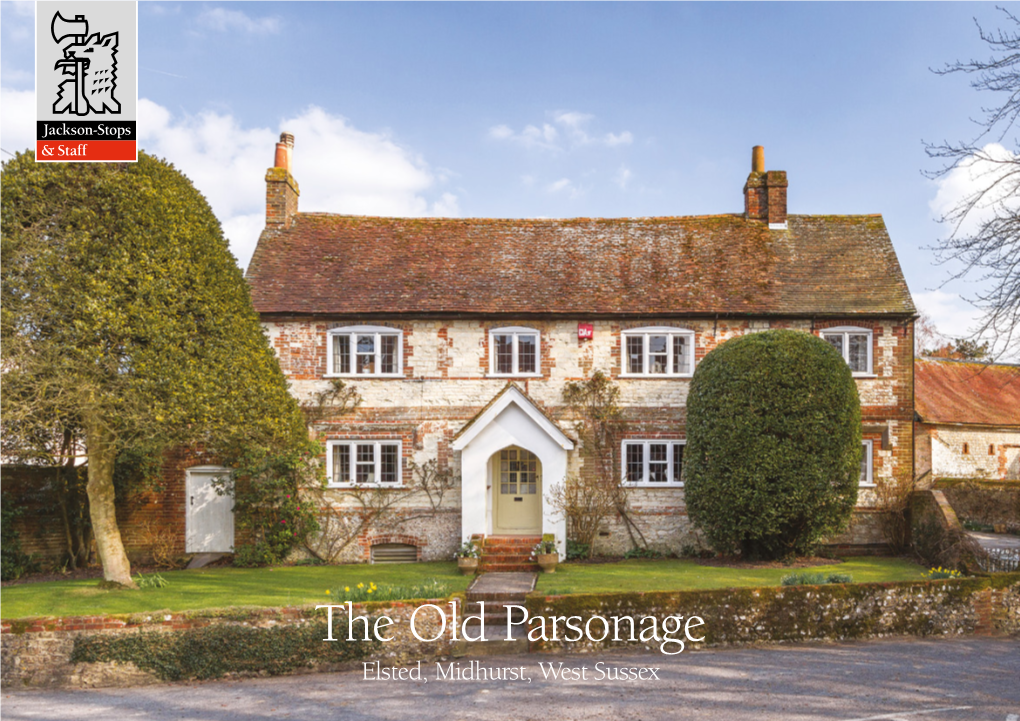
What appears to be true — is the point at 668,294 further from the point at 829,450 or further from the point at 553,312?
the point at 829,450

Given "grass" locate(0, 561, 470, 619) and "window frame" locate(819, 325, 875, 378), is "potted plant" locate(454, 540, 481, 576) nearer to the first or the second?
"grass" locate(0, 561, 470, 619)

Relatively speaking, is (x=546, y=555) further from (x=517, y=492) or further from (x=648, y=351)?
(x=648, y=351)

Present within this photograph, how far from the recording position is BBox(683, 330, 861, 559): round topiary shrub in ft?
55.1

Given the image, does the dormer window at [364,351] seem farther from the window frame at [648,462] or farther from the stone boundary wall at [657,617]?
the stone boundary wall at [657,617]

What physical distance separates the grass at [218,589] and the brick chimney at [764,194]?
13471 mm

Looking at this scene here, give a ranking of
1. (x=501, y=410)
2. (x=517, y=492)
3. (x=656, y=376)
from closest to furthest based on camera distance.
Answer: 1. (x=501, y=410)
2. (x=517, y=492)
3. (x=656, y=376)

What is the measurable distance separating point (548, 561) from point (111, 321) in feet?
33.6

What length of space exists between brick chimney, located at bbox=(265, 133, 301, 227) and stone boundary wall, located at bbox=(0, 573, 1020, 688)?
13.9 m

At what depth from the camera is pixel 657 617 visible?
11.5 meters

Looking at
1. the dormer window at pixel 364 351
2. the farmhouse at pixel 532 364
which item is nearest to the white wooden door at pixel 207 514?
the farmhouse at pixel 532 364

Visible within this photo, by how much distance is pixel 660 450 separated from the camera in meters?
19.7

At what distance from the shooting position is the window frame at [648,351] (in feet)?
64.8

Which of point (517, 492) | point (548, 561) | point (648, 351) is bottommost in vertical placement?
point (548, 561)

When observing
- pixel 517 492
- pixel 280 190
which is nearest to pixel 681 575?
pixel 517 492
